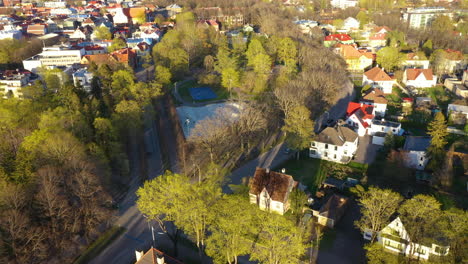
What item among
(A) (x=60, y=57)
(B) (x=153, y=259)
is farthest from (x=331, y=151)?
(A) (x=60, y=57)

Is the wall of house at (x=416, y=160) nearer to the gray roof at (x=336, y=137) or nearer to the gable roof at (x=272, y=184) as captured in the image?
the gray roof at (x=336, y=137)

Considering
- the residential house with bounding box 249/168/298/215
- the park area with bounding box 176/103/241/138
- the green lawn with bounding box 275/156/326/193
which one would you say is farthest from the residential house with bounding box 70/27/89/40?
the residential house with bounding box 249/168/298/215

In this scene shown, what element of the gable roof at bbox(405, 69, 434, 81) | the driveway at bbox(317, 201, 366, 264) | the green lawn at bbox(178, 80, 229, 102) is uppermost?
the gable roof at bbox(405, 69, 434, 81)

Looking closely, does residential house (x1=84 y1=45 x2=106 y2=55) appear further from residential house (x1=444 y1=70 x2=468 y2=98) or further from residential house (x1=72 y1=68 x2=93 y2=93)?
residential house (x1=444 y1=70 x2=468 y2=98)

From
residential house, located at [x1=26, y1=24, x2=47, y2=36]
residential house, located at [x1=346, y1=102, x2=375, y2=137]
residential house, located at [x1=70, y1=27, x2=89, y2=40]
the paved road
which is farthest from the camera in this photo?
residential house, located at [x1=26, y1=24, x2=47, y2=36]

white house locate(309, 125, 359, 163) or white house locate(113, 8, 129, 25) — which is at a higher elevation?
white house locate(113, 8, 129, 25)

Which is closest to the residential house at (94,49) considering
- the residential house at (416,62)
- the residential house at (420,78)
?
the residential house at (420,78)

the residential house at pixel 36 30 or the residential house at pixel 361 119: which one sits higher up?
the residential house at pixel 36 30
